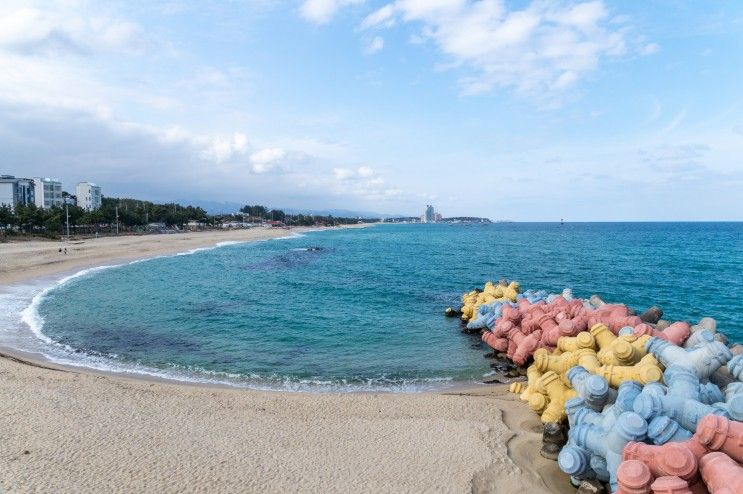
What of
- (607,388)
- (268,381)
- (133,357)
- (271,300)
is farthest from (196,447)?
(271,300)

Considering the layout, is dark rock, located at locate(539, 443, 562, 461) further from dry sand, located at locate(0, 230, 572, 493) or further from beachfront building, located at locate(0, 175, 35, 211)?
beachfront building, located at locate(0, 175, 35, 211)

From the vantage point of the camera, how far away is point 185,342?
63.6 ft

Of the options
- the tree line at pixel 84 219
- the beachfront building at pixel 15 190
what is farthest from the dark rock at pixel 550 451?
the beachfront building at pixel 15 190

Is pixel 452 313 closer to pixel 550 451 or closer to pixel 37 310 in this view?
pixel 550 451

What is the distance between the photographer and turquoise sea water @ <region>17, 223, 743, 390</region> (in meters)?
16.5

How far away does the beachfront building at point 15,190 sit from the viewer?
10669 centimetres

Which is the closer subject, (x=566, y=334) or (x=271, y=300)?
(x=566, y=334)

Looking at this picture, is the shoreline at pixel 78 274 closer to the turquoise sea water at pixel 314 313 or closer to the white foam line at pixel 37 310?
the white foam line at pixel 37 310

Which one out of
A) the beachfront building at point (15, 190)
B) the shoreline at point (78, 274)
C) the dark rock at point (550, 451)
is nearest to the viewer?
the dark rock at point (550, 451)

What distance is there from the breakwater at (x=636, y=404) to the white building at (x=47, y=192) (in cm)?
12707

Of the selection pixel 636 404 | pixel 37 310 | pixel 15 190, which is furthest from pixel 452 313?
pixel 15 190

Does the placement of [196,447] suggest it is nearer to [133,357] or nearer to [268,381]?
[268,381]

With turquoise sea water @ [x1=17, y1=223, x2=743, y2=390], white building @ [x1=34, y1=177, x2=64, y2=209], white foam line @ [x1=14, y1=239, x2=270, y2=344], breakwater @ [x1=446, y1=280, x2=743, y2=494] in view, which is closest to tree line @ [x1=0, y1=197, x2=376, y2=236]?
white building @ [x1=34, y1=177, x2=64, y2=209]

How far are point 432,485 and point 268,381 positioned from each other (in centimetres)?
804
